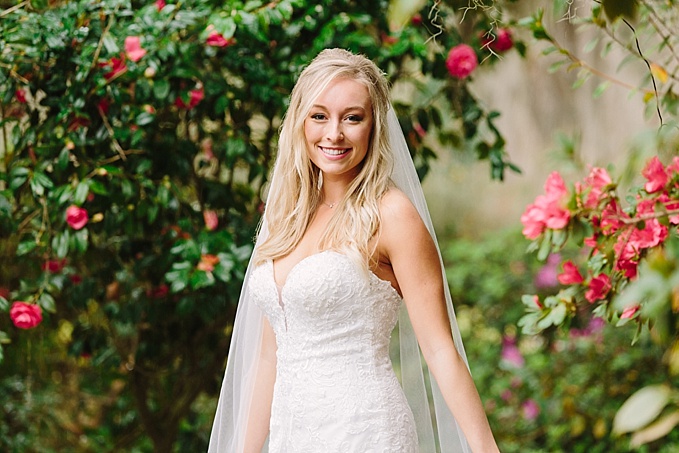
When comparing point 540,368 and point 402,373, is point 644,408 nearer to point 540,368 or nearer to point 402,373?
point 402,373

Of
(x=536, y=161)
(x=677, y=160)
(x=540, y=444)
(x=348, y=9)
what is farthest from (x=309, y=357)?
(x=536, y=161)

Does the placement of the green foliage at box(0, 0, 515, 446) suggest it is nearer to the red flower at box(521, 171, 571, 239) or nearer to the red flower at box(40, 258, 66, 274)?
the red flower at box(40, 258, 66, 274)

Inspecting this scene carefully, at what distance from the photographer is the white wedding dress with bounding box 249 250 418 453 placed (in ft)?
6.33

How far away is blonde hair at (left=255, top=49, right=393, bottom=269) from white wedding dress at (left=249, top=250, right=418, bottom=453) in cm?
8

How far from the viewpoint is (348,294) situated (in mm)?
1945

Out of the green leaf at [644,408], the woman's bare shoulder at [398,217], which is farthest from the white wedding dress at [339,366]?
the green leaf at [644,408]

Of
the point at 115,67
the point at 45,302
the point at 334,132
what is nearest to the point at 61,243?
the point at 45,302

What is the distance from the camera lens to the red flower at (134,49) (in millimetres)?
2484

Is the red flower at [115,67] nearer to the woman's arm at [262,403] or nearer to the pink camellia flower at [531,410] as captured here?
the woman's arm at [262,403]

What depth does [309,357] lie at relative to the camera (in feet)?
6.54

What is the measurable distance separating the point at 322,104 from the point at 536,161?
4201 millimetres

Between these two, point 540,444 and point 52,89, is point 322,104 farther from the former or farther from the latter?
point 540,444

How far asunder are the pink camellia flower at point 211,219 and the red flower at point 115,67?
2.01 ft

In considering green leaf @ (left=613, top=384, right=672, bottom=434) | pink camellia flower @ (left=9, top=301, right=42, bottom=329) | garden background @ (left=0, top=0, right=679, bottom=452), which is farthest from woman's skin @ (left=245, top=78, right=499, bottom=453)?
green leaf @ (left=613, top=384, right=672, bottom=434)
